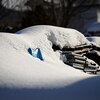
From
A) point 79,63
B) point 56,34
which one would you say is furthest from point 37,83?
point 56,34

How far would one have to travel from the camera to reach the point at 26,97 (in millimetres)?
3506

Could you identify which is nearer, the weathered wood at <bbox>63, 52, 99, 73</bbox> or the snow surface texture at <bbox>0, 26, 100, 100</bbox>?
the snow surface texture at <bbox>0, 26, 100, 100</bbox>

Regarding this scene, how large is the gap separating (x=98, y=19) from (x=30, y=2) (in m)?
15.8

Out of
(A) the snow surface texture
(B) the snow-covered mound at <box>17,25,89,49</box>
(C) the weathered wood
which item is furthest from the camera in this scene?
(B) the snow-covered mound at <box>17,25,89,49</box>

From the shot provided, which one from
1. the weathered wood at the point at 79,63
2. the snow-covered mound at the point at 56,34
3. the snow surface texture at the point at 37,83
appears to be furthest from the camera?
the snow-covered mound at the point at 56,34

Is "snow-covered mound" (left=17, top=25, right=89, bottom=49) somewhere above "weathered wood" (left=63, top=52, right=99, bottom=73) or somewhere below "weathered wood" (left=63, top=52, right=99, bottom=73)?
above

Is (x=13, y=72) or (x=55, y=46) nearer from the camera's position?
(x=13, y=72)

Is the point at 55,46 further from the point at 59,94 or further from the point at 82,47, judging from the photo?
the point at 59,94

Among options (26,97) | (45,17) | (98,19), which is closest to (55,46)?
(26,97)

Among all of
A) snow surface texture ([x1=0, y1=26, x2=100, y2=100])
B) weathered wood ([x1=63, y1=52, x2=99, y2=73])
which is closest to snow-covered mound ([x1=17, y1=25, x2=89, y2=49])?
weathered wood ([x1=63, y1=52, x2=99, y2=73])

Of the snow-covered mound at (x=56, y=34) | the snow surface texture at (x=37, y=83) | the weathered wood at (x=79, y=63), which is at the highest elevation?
the snow-covered mound at (x=56, y=34)

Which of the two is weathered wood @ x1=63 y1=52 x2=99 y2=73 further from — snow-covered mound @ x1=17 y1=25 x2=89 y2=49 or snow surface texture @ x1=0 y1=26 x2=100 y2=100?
snow surface texture @ x1=0 y1=26 x2=100 y2=100

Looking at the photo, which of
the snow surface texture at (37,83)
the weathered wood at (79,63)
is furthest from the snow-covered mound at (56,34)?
the snow surface texture at (37,83)

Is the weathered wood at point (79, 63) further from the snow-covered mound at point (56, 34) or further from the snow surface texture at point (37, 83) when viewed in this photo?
the snow surface texture at point (37, 83)
